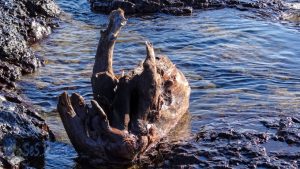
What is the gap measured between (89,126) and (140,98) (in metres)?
0.63

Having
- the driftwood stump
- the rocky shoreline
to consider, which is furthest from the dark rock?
the driftwood stump

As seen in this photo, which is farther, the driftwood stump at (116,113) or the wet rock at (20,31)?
the wet rock at (20,31)

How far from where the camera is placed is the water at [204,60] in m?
7.76

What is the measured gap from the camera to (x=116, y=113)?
20.6 ft

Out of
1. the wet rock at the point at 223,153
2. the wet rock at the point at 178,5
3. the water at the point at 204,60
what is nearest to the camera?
the wet rock at the point at 223,153

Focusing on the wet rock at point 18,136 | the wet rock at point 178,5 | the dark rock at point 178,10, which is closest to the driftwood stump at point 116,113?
the wet rock at point 18,136

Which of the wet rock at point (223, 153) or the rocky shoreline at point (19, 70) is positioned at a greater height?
the rocky shoreline at point (19, 70)

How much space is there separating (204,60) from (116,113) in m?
3.64

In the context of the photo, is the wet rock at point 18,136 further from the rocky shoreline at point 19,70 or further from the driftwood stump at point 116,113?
the driftwood stump at point 116,113

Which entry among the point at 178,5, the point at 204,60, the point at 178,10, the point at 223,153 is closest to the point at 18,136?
the point at 223,153

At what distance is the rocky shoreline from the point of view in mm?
6137

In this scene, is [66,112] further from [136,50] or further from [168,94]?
[136,50]

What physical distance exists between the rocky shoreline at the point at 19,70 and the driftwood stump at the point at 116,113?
1.43ft

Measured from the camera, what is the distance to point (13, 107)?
21.5ft
